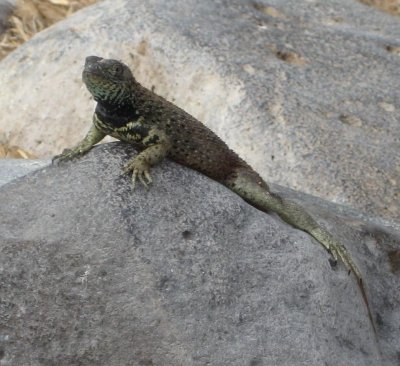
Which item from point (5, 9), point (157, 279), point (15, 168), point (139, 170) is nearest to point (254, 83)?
point (15, 168)

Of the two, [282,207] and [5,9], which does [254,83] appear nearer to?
[282,207]

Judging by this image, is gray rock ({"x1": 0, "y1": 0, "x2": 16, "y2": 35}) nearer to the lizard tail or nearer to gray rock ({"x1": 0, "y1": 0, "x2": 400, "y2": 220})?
gray rock ({"x1": 0, "y1": 0, "x2": 400, "y2": 220})

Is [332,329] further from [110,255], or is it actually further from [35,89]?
[35,89]

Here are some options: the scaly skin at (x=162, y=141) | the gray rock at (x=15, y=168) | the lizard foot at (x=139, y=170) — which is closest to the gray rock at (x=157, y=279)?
the lizard foot at (x=139, y=170)

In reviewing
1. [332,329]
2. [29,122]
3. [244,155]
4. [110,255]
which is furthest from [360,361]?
[29,122]

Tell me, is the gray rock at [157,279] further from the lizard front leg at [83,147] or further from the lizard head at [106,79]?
the lizard head at [106,79]

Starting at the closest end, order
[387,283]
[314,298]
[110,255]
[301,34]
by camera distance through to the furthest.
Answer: [110,255]
[314,298]
[387,283]
[301,34]

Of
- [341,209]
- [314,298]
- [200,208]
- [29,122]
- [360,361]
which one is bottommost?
[29,122]

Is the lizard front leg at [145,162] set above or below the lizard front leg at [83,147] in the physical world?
above

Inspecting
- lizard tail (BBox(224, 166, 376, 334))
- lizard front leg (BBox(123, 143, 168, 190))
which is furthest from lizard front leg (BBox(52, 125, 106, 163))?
lizard tail (BBox(224, 166, 376, 334))
